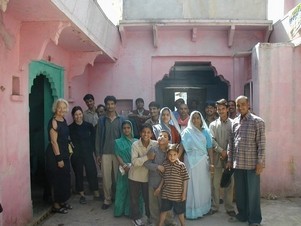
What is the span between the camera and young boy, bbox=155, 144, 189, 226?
3.87 meters

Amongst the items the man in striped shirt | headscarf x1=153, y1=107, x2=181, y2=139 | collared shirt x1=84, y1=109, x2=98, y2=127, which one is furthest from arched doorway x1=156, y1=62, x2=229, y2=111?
the man in striped shirt

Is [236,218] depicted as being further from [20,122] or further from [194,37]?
[194,37]

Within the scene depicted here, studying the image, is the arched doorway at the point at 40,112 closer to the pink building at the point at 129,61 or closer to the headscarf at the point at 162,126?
the pink building at the point at 129,61

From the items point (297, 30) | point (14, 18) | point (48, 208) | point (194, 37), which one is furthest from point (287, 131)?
point (14, 18)

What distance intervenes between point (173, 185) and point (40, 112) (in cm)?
324

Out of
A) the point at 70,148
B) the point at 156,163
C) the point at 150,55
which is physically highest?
the point at 150,55

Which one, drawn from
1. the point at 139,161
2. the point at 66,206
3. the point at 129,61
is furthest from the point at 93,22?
the point at 66,206

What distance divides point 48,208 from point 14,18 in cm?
264

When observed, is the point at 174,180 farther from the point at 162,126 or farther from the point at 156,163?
the point at 162,126

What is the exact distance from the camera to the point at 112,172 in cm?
510

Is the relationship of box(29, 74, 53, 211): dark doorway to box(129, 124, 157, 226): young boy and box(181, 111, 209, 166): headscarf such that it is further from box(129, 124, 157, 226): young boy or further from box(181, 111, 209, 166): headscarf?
box(181, 111, 209, 166): headscarf

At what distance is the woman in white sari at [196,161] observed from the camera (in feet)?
14.8

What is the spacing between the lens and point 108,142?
493 centimetres

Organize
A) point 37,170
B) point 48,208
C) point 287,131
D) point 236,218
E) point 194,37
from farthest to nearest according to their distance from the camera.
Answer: point 194,37 < point 37,170 < point 287,131 < point 48,208 < point 236,218
